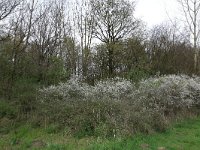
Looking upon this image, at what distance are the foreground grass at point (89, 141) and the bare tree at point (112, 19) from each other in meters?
15.2

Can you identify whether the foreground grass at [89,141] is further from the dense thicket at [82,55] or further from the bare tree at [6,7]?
the bare tree at [6,7]

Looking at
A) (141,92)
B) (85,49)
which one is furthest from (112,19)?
(141,92)

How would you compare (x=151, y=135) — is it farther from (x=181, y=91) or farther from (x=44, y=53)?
(x=44, y=53)

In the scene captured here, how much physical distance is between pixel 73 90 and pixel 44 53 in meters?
7.24

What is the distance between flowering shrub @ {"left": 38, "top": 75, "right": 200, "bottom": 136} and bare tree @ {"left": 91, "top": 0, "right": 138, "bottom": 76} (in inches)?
431

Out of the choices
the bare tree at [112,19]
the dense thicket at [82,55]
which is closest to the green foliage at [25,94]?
the dense thicket at [82,55]

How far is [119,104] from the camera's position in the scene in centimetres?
1141

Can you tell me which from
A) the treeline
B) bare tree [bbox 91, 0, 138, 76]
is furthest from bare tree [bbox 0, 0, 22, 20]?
bare tree [bbox 91, 0, 138, 76]

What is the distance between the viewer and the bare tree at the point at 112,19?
26172 millimetres

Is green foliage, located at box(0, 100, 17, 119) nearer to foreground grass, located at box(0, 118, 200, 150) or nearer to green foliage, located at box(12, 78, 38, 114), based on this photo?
green foliage, located at box(12, 78, 38, 114)

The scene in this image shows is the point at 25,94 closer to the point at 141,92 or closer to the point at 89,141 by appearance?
the point at 141,92

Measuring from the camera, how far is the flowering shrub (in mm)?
10383

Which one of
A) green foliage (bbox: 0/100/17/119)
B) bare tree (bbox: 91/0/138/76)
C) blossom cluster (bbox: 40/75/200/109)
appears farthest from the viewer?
bare tree (bbox: 91/0/138/76)

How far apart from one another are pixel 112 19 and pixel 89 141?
18.4m
